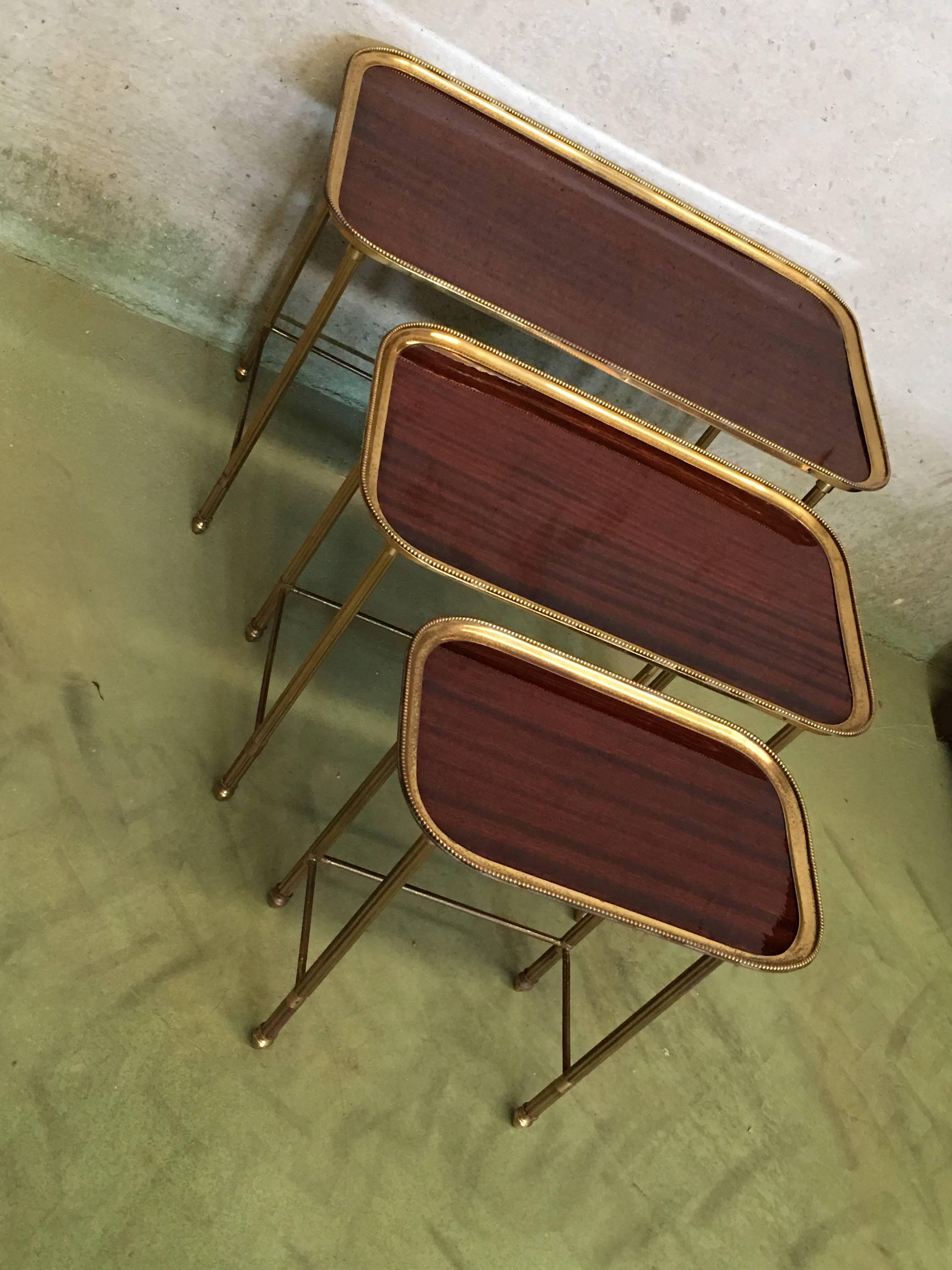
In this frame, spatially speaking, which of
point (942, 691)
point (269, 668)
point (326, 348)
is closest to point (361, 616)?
point (269, 668)

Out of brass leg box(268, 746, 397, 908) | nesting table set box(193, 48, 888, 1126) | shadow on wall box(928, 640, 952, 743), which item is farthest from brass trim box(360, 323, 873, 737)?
shadow on wall box(928, 640, 952, 743)

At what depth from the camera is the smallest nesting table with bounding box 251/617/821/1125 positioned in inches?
44.2

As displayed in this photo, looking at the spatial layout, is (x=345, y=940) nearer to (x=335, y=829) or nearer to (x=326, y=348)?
(x=335, y=829)

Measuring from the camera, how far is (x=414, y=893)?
157cm

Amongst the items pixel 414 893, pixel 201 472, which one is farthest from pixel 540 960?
pixel 201 472

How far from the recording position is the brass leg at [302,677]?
1274 mm

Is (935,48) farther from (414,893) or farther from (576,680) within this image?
(414,893)

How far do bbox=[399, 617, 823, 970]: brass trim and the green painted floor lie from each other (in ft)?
1.81

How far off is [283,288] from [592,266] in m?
0.63

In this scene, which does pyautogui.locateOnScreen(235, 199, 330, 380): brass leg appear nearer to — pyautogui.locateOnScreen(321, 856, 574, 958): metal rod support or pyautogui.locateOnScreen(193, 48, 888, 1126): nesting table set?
pyautogui.locateOnScreen(193, 48, 888, 1126): nesting table set

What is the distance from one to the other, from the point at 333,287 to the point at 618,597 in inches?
25.5

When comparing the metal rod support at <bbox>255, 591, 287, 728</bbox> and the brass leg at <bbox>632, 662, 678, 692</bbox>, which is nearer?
the metal rod support at <bbox>255, 591, 287, 728</bbox>

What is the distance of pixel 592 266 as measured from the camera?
5.47ft

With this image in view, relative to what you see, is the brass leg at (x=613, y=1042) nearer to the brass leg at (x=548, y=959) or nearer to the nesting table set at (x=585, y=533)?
the nesting table set at (x=585, y=533)
